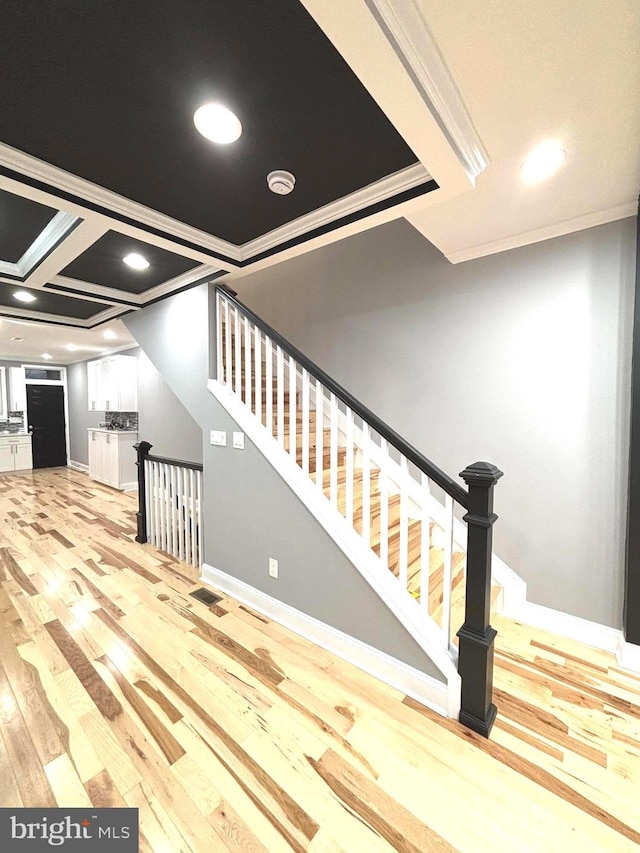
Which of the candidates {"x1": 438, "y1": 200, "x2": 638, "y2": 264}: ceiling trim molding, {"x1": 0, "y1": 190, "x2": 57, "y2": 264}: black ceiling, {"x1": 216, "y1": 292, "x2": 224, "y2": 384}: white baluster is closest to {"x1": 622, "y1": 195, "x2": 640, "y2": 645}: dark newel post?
{"x1": 438, "y1": 200, "x2": 638, "y2": 264}: ceiling trim molding

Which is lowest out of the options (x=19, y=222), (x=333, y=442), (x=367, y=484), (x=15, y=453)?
(x=15, y=453)

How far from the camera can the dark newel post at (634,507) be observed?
1867mm

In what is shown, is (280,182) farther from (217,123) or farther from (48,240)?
(48,240)

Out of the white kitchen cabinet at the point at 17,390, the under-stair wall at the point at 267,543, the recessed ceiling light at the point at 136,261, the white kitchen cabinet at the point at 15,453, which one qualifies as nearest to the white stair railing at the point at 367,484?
the under-stair wall at the point at 267,543

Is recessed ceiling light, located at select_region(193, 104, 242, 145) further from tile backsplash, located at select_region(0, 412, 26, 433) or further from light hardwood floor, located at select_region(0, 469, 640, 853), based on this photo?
tile backsplash, located at select_region(0, 412, 26, 433)

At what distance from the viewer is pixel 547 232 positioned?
2.16m

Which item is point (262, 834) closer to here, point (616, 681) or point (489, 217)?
point (616, 681)

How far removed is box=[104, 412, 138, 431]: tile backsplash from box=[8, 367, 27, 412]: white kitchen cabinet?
2684mm

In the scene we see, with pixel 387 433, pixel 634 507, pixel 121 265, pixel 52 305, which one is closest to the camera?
pixel 387 433

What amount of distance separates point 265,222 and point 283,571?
2.22m

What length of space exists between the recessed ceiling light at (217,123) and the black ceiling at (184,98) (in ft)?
0.11

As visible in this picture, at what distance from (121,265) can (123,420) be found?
4839mm

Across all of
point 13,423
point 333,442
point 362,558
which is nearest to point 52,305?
point 333,442

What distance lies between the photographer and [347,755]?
1422 millimetres
